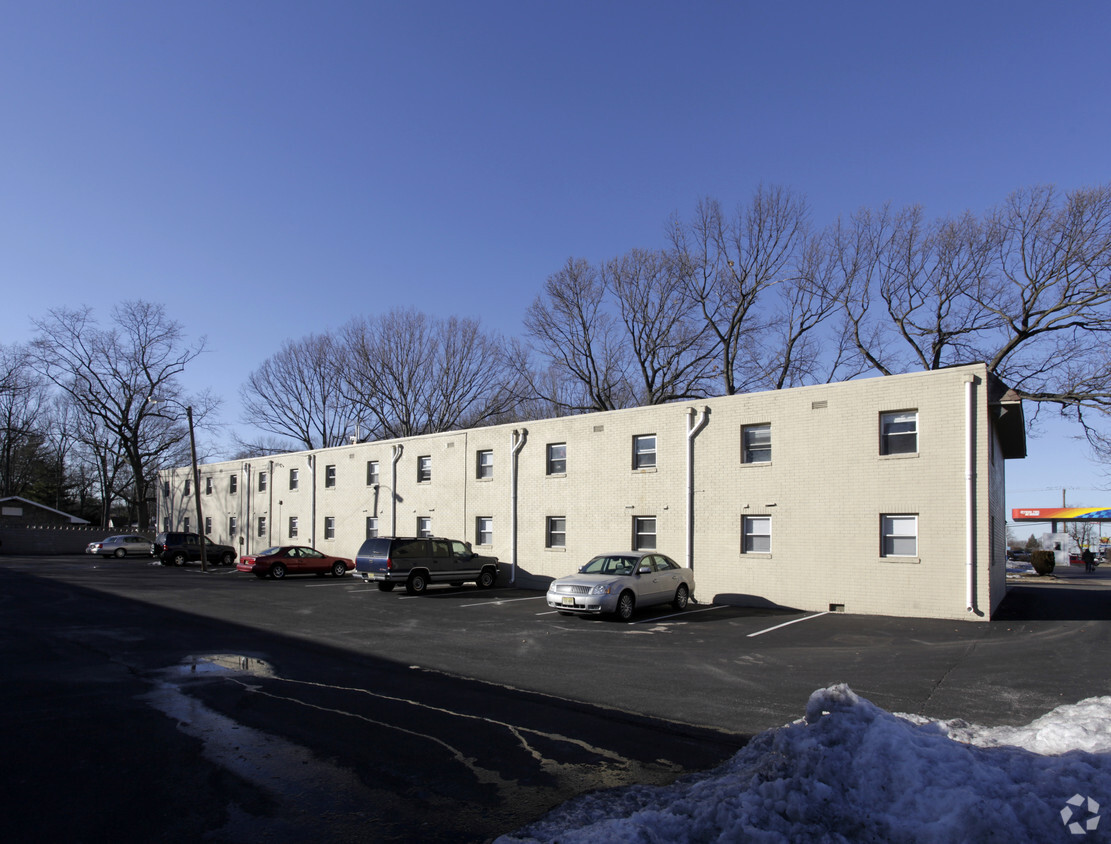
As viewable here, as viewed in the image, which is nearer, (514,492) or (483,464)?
(514,492)

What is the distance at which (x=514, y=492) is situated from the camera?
26.6 m

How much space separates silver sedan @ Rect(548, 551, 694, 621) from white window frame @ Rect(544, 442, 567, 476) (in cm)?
698

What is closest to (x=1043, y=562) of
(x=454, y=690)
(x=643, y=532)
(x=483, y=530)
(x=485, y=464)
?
(x=643, y=532)

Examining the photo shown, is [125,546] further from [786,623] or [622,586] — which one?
[786,623]

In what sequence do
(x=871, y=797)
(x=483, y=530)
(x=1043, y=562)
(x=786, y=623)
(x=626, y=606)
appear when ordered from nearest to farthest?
(x=871, y=797) < (x=786, y=623) < (x=626, y=606) < (x=483, y=530) < (x=1043, y=562)

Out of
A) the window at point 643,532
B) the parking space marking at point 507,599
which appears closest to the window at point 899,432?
the window at point 643,532

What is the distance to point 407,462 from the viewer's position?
104ft

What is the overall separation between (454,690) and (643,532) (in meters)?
14.2

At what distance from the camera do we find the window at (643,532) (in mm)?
22453

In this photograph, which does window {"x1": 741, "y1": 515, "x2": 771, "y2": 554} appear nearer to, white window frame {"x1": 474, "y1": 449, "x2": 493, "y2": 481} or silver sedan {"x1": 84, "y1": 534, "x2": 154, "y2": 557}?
white window frame {"x1": 474, "y1": 449, "x2": 493, "y2": 481}

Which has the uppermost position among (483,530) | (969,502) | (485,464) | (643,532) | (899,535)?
(485,464)

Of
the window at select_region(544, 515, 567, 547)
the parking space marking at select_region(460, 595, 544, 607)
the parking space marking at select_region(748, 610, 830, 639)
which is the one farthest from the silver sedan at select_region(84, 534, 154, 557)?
the parking space marking at select_region(748, 610, 830, 639)

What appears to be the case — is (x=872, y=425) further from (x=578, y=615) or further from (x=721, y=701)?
(x=721, y=701)

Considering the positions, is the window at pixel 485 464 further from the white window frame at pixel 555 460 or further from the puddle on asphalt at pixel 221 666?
the puddle on asphalt at pixel 221 666
